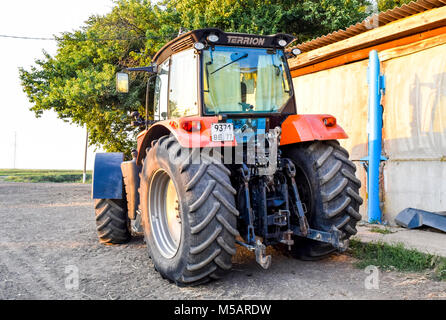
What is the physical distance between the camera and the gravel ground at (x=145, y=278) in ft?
11.8

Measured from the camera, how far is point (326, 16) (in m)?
13.0

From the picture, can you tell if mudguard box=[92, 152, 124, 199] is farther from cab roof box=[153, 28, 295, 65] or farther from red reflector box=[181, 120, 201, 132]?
red reflector box=[181, 120, 201, 132]

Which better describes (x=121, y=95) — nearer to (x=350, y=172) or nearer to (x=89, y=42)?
A: (x=89, y=42)

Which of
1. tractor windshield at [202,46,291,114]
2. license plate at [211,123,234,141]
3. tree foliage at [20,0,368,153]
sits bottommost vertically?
license plate at [211,123,234,141]

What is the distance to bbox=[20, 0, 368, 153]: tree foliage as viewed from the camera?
501 inches

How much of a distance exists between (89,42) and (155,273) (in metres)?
13.3

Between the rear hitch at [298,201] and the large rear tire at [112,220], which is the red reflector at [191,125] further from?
the large rear tire at [112,220]

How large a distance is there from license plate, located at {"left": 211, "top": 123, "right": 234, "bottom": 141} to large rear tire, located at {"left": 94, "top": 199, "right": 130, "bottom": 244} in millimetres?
2732

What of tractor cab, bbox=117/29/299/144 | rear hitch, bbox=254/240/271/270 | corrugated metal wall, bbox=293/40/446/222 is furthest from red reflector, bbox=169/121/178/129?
corrugated metal wall, bbox=293/40/446/222

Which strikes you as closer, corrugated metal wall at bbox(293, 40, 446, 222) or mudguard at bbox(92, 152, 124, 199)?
mudguard at bbox(92, 152, 124, 199)

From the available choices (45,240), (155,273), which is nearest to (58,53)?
(45,240)

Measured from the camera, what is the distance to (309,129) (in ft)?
13.9

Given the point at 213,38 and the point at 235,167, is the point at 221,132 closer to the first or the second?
the point at 235,167

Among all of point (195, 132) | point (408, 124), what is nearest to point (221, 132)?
point (195, 132)
